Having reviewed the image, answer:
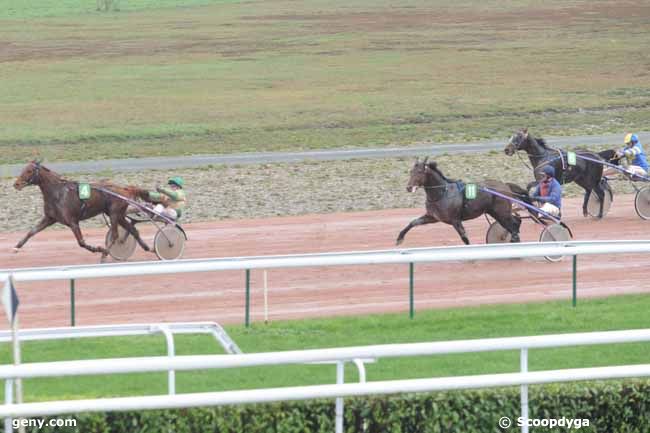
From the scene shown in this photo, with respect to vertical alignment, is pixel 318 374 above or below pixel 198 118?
below

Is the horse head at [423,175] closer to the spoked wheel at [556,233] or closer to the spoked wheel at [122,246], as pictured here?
the spoked wheel at [556,233]

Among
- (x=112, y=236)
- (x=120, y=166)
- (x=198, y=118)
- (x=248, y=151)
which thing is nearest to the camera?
(x=112, y=236)

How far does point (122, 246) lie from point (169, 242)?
542mm

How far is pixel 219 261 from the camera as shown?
997 cm

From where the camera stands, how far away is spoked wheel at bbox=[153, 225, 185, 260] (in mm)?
14156

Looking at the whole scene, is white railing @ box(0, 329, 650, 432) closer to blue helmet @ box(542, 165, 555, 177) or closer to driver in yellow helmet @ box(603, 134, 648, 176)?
blue helmet @ box(542, 165, 555, 177)

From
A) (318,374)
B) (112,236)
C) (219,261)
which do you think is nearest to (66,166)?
(112,236)

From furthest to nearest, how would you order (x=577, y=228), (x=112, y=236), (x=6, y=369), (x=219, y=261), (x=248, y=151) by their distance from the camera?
(x=248, y=151), (x=577, y=228), (x=112, y=236), (x=219, y=261), (x=6, y=369)

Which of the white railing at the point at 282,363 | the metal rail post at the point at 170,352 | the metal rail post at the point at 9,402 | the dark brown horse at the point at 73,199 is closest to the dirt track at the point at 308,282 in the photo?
the dark brown horse at the point at 73,199

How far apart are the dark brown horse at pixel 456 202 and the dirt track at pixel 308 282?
1.47ft

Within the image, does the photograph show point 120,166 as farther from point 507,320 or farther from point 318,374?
point 318,374

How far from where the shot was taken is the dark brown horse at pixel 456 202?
14.0 meters

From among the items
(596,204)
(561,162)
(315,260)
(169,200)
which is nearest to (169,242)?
(169,200)

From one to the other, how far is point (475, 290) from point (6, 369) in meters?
7.87
